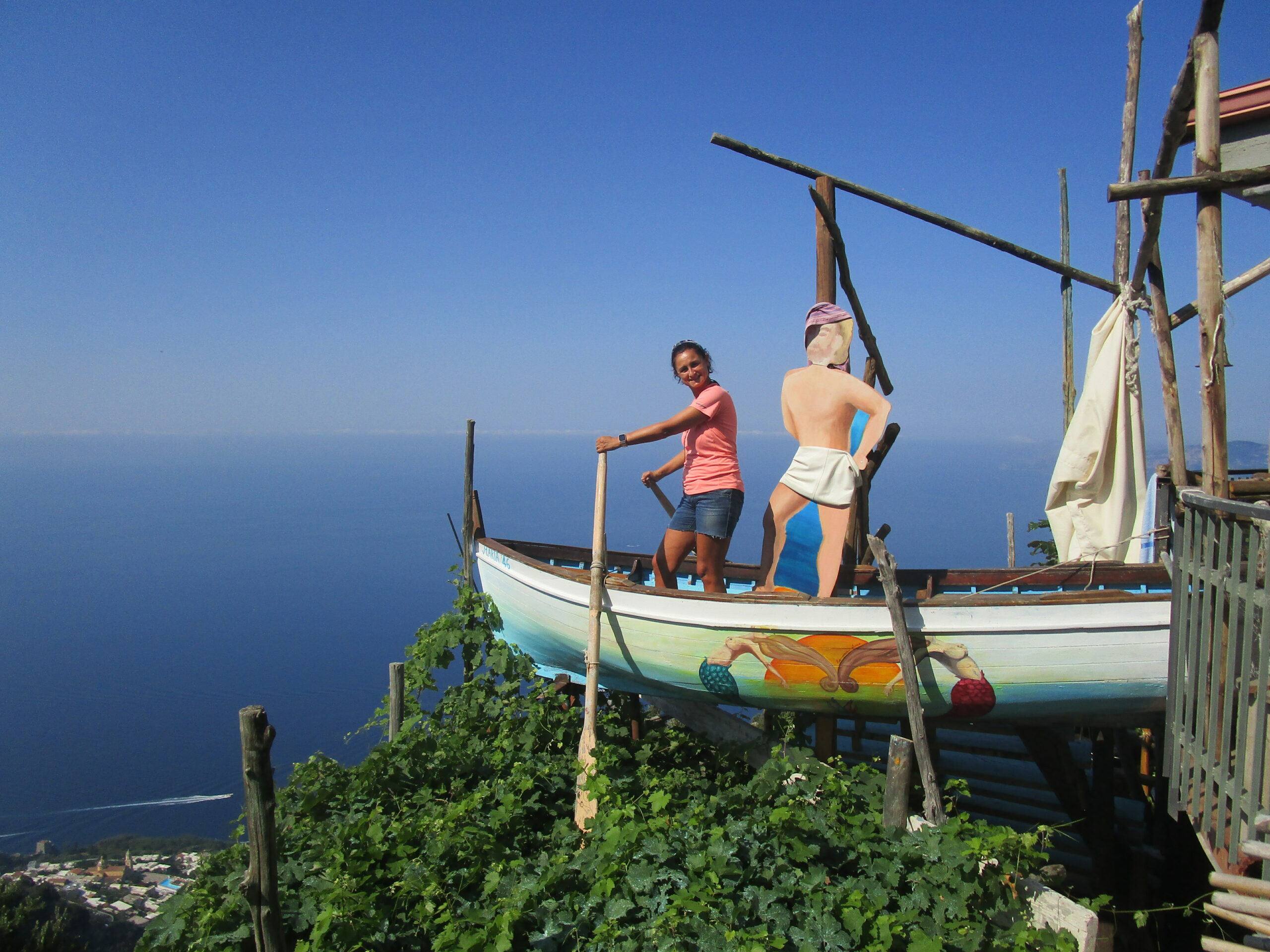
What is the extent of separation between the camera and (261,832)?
10.4 ft

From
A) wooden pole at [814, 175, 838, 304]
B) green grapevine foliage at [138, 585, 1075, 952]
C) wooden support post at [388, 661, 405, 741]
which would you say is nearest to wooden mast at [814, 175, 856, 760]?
wooden pole at [814, 175, 838, 304]

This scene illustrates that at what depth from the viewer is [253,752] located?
124 inches

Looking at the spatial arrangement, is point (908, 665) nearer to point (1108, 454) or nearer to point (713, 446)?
point (713, 446)

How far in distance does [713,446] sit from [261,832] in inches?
143

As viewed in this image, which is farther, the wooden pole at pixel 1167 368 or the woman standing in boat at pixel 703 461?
the woman standing in boat at pixel 703 461

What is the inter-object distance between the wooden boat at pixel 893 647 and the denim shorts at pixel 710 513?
52cm

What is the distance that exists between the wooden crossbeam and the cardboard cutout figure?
186 centimetres

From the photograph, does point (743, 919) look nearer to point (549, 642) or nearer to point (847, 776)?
point (847, 776)

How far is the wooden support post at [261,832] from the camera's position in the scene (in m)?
3.14

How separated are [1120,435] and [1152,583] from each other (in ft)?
4.13

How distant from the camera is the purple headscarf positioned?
5.45m

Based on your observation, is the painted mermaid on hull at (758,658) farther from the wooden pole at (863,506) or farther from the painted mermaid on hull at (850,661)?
the wooden pole at (863,506)

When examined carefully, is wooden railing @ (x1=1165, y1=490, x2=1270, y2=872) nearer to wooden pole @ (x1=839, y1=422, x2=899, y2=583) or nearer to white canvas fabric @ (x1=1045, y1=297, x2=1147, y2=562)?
white canvas fabric @ (x1=1045, y1=297, x2=1147, y2=562)

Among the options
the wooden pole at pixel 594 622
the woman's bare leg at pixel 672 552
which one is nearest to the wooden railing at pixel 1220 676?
the woman's bare leg at pixel 672 552
